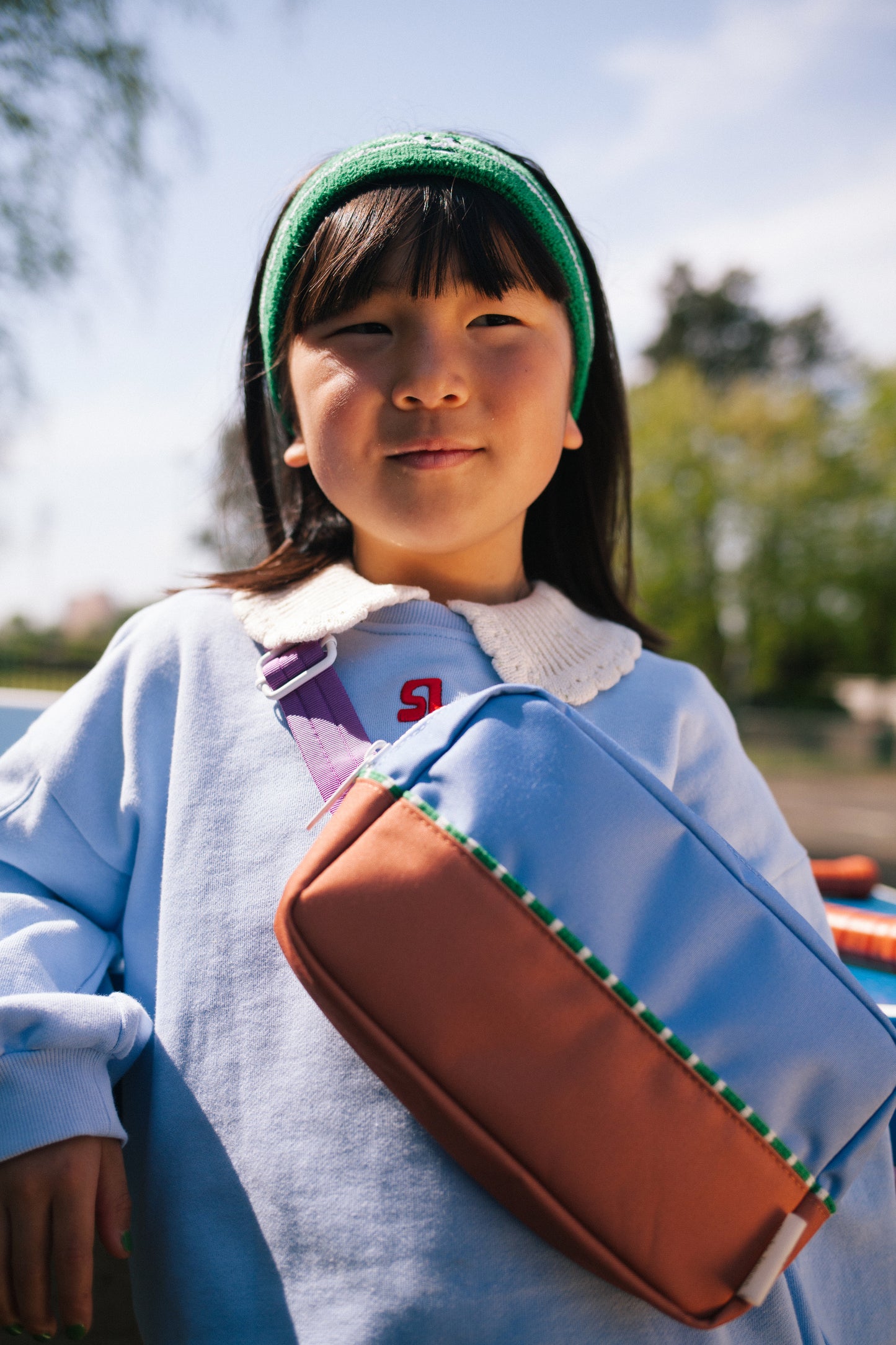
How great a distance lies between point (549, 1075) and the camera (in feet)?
2.58

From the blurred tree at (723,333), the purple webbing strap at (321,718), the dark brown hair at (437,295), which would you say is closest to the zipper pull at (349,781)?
the purple webbing strap at (321,718)

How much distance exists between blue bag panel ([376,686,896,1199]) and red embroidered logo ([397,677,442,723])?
0.84 feet

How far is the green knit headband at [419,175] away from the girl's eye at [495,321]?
139mm

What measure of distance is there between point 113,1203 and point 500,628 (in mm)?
784

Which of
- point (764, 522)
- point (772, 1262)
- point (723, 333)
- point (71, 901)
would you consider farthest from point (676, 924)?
point (723, 333)

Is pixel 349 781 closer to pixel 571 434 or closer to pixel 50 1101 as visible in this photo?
pixel 50 1101

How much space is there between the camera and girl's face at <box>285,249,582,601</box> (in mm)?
1127

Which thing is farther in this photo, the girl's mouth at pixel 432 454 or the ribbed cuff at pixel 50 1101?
the girl's mouth at pixel 432 454

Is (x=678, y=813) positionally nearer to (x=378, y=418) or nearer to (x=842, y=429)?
(x=378, y=418)

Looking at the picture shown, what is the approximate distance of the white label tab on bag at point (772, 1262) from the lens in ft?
2.62

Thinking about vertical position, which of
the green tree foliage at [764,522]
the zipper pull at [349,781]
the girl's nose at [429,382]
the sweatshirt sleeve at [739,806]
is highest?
the girl's nose at [429,382]

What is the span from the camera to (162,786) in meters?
1.15

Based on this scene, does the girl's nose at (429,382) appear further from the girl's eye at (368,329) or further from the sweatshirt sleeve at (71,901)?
the sweatshirt sleeve at (71,901)

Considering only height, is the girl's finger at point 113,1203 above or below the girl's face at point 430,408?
below
